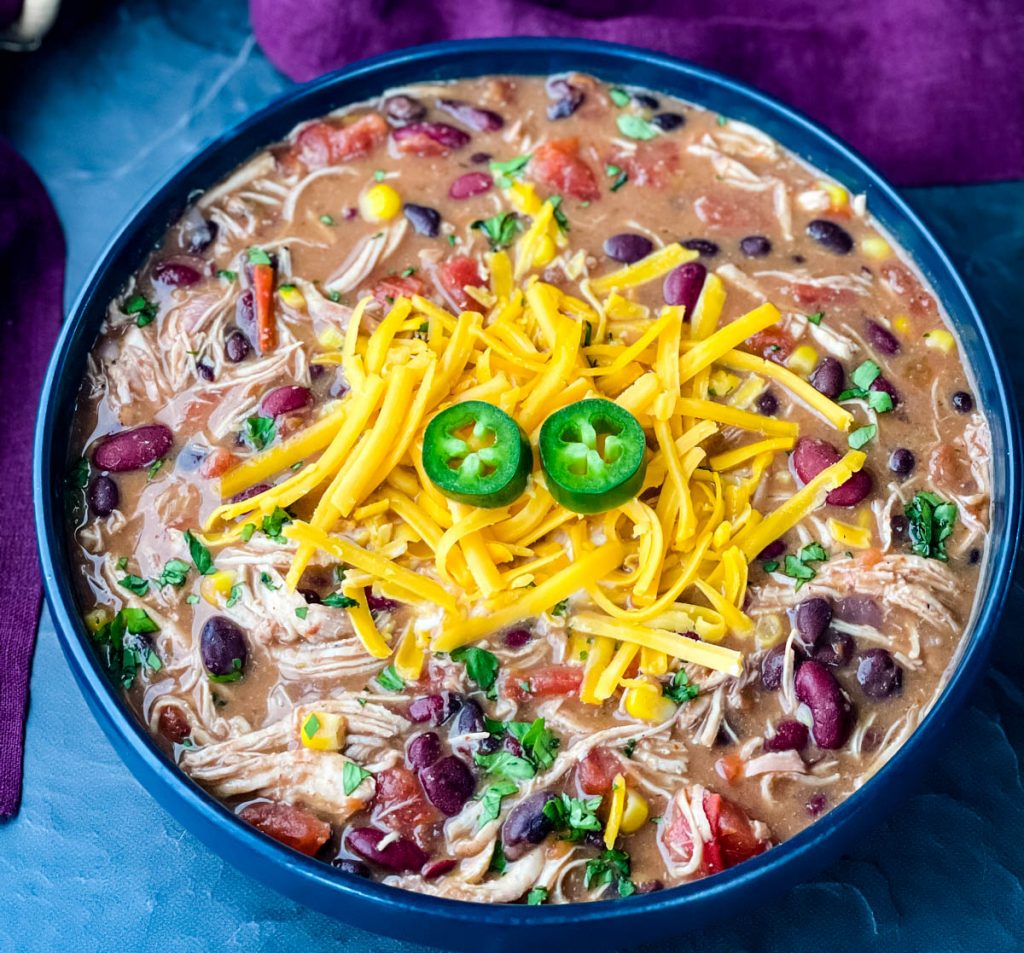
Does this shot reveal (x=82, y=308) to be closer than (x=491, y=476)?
No

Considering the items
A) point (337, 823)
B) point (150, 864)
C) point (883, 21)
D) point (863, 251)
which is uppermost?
point (883, 21)

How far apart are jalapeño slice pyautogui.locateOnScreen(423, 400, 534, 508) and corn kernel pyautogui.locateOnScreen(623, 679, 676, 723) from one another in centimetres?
69

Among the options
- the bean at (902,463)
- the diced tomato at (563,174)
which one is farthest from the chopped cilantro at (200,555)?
the bean at (902,463)

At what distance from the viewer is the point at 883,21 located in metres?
5.96

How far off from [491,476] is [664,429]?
1.88 ft

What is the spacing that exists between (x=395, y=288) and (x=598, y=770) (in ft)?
6.02

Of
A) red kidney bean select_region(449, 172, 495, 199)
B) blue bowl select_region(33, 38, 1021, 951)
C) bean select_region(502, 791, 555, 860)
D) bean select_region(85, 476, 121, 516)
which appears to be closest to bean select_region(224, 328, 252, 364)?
blue bowl select_region(33, 38, 1021, 951)

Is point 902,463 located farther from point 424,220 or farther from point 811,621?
point 424,220

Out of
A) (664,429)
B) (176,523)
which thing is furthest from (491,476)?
(176,523)

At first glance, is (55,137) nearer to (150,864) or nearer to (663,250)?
(663,250)

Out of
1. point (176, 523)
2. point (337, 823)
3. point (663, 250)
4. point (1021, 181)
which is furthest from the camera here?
point (1021, 181)

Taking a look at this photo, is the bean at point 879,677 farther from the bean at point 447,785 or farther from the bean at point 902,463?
the bean at point 447,785

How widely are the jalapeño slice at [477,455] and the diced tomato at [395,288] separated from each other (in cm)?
73

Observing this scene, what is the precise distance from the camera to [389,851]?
3836 mm
